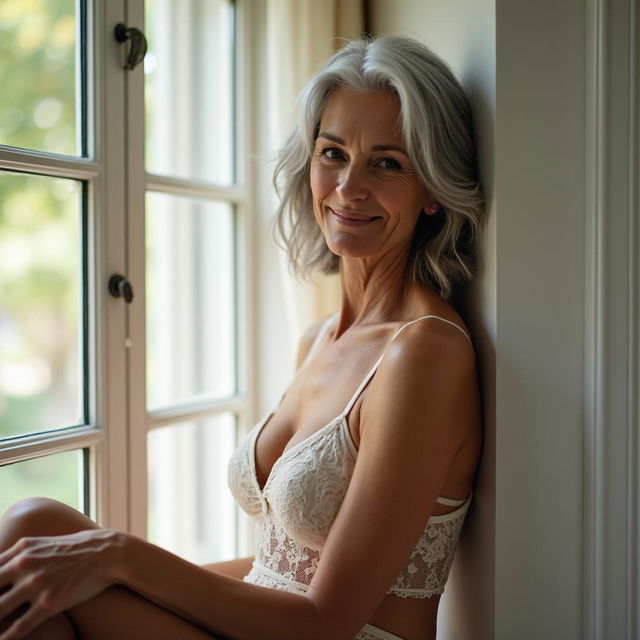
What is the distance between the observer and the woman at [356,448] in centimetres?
117

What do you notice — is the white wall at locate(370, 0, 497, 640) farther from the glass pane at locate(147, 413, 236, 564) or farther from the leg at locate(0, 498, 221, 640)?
the glass pane at locate(147, 413, 236, 564)

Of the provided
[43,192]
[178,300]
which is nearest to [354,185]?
[43,192]

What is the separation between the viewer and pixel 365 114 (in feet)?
4.58

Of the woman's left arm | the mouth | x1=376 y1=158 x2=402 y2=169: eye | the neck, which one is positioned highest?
x1=376 y1=158 x2=402 y2=169: eye

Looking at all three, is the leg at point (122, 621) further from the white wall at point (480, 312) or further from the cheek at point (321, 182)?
the cheek at point (321, 182)

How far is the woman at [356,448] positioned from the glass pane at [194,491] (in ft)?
1.75

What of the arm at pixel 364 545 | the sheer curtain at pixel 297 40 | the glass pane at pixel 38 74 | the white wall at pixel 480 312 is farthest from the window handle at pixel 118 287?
the white wall at pixel 480 312

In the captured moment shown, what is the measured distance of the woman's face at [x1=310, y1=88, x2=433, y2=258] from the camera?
1.38 meters

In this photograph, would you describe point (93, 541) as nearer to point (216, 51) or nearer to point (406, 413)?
point (406, 413)

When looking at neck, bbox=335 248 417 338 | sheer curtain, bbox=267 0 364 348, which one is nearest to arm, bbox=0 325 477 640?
neck, bbox=335 248 417 338

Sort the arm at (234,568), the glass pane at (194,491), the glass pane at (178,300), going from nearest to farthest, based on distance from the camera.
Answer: the arm at (234,568) → the glass pane at (194,491) → the glass pane at (178,300)

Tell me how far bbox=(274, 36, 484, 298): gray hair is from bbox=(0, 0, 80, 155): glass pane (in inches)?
21.0

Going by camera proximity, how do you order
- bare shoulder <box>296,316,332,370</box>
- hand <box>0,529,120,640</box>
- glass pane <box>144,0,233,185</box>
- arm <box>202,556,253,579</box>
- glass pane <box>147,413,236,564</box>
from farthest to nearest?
glass pane <box>147,413,236,564</box>, glass pane <box>144,0,233,185</box>, bare shoulder <box>296,316,332,370</box>, arm <box>202,556,253,579</box>, hand <box>0,529,120,640</box>

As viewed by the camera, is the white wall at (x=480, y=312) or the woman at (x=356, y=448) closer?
the woman at (x=356, y=448)
